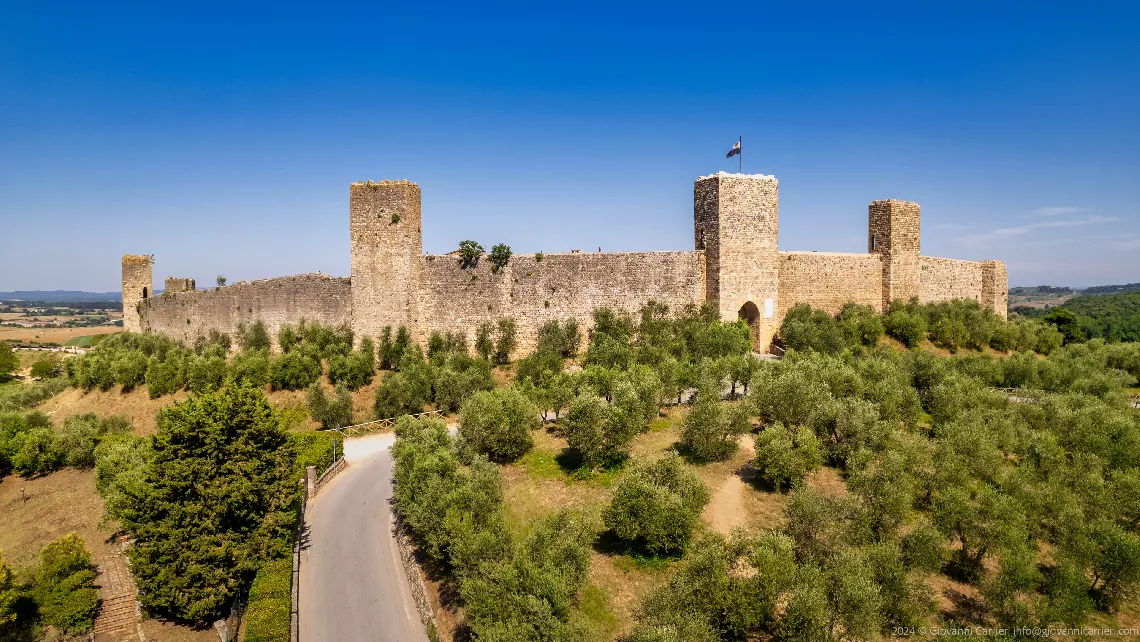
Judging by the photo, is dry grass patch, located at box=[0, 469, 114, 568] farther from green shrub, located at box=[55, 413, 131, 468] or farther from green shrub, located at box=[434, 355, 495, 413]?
green shrub, located at box=[434, 355, 495, 413]

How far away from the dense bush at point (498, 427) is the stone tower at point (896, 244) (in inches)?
759

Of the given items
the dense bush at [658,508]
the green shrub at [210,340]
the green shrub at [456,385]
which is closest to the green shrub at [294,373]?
the green shrub at [456,385]

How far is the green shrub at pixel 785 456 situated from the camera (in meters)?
13.9

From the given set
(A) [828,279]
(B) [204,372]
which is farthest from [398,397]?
(A) [828,279]

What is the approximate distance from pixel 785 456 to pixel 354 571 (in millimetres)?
10257

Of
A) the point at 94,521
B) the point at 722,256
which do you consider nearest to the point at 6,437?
the point at 94,521

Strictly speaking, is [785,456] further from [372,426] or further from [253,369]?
[253,369]

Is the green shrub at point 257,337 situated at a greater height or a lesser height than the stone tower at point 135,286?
lesser

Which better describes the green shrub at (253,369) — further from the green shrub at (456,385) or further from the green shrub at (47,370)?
the green shrub at (47,370)

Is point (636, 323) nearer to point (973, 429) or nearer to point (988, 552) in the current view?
point (973, 429)

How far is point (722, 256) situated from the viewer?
25.3 meters

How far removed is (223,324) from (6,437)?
1129 cm

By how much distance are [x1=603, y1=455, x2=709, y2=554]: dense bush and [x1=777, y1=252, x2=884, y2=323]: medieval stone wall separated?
16014 mm

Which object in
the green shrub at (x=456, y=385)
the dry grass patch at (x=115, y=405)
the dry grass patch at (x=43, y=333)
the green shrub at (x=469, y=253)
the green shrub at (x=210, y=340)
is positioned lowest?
the dry grass patch at (x=115, y=405)
